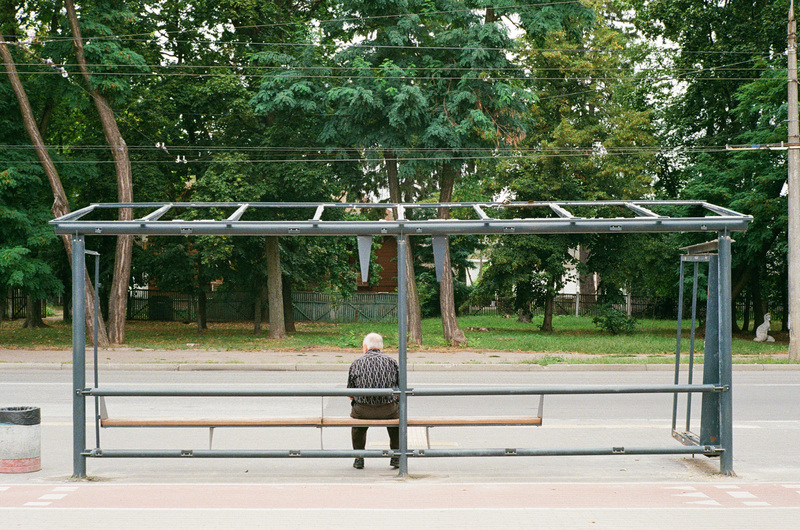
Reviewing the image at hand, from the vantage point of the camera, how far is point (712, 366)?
26.6 ft

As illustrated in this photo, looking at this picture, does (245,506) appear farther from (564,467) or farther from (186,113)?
(186,113)

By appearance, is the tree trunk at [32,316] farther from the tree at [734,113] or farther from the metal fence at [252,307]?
the tree at [734,113]

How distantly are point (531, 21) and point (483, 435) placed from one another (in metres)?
16.1

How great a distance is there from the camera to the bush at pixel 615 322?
29.1 metres

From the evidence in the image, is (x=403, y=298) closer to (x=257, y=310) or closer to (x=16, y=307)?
(x=257, y=310)

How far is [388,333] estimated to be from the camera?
2839 centimetres

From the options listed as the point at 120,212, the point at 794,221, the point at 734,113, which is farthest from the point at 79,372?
the point at 734,113

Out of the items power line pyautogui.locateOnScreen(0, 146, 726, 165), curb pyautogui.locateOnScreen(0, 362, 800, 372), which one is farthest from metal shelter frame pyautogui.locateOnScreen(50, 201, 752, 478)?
power line pyautogui.locateOnScreen(0, 146, 726, 165)

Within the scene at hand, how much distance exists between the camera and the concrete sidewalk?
18.0 metres

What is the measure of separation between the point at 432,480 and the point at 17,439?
439cm

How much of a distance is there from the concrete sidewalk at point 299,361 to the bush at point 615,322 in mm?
8497

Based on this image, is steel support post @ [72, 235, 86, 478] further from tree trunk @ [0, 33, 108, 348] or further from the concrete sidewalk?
tree trunk @ [0, 33, 108, 348]

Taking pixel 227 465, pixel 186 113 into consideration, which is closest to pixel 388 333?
pixel 186 113

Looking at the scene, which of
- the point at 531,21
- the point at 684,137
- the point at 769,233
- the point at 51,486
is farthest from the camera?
the point at 684,137
